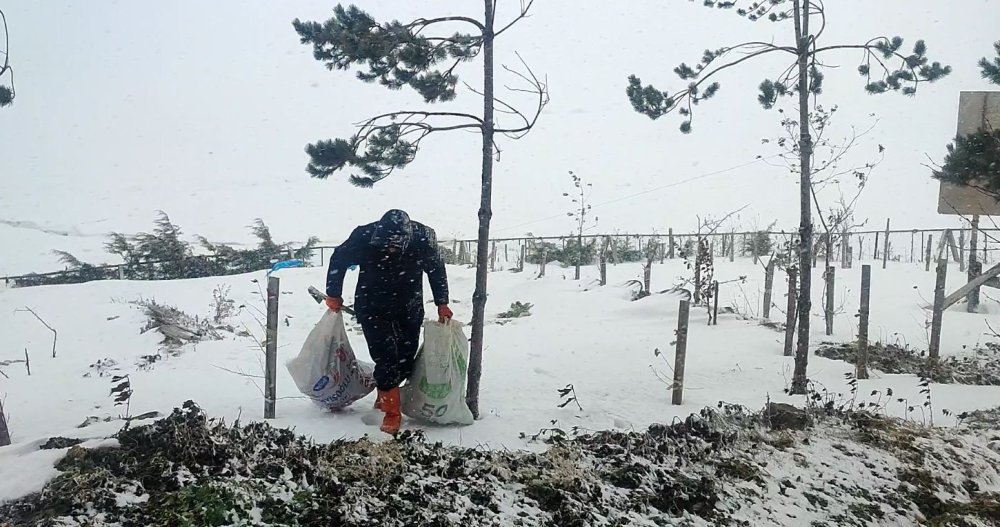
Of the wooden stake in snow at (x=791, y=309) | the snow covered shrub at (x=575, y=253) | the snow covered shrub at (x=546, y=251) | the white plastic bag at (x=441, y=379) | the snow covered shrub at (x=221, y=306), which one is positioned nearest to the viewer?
the white plastic bag at (x=441, y=379)

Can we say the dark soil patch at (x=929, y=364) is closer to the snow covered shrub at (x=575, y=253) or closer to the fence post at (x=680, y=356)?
the fence post at (x=680, y=356)

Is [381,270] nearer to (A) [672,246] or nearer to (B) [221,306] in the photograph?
(B) [221,306]

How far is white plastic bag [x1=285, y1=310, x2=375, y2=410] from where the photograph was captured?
4.36m

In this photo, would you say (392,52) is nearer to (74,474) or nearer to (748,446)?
(74,474)

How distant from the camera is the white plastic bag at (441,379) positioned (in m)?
4.29

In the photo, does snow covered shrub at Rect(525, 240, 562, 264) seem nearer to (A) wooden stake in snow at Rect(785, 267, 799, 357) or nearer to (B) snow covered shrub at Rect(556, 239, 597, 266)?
(B) snow covered shrub at Rect(556, 239, 597, 266)

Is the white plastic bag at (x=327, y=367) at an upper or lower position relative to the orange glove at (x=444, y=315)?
lower

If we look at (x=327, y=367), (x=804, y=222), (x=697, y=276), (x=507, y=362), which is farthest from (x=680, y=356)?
(x=697, y=276)

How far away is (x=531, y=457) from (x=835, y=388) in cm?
421

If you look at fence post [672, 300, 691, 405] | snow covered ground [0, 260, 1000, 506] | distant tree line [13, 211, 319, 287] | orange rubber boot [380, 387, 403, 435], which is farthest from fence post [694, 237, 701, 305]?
distant tree line [13, 211, 319, 287]

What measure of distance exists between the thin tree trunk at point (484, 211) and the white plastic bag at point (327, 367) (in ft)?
2.95

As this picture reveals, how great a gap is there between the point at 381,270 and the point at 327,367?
825 millimetres

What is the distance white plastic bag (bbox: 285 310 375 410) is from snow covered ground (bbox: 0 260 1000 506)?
18 centimetres

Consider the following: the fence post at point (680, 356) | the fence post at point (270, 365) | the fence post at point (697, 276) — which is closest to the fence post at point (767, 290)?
the fence post at point (697, 276)
